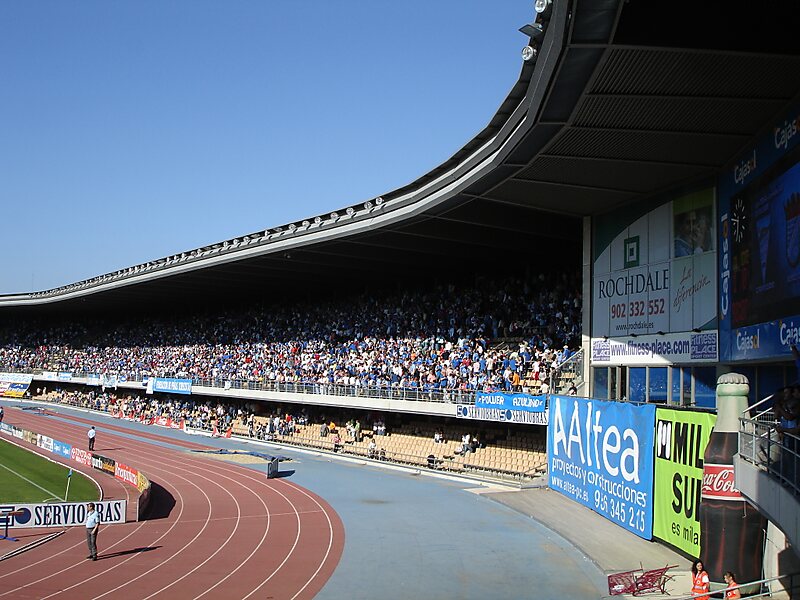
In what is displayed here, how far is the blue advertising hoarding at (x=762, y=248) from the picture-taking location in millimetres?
14688

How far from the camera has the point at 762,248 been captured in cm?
1634

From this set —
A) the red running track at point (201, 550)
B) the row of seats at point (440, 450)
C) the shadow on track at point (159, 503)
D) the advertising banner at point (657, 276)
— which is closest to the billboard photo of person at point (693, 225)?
the advertising banner at point (657, 276)

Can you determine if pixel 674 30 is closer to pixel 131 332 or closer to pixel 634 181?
pixel 634 181

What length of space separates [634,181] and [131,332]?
181 feet

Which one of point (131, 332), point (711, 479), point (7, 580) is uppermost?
point (131, 332)

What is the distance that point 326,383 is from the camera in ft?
122

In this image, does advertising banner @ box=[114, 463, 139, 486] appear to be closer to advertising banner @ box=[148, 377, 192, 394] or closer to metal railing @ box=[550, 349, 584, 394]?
metal railing @ box=[550, 349, 584, 394]

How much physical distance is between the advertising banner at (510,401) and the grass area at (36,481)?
1260 centimetres

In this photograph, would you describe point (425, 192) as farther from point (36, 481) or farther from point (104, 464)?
point (36, 481)

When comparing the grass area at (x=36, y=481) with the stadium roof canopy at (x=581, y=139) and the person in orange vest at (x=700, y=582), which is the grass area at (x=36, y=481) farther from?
the person in orange vest at (x=700, y=582)

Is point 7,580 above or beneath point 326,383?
beneath

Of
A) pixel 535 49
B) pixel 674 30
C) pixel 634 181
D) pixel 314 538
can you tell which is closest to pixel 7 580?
pixel 314 538

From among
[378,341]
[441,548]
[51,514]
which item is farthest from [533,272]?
[51,514]

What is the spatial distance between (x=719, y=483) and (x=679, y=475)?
2580 mm
